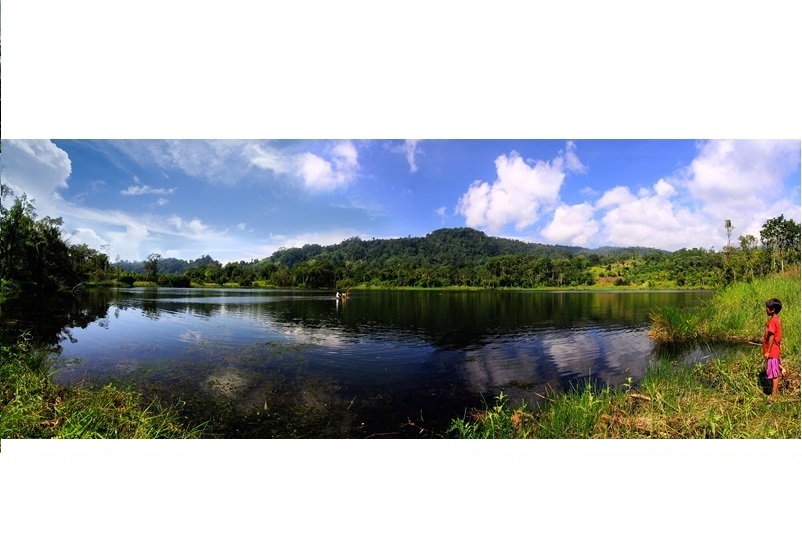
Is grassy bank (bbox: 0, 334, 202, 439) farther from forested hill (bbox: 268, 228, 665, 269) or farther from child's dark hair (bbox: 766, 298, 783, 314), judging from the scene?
forested hill (bbox: 268, 228, 665, 269)

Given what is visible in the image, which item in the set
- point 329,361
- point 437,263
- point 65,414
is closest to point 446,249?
point 437,263

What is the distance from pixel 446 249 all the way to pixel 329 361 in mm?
4940

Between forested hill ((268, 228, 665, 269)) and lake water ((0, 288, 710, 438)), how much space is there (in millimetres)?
2303

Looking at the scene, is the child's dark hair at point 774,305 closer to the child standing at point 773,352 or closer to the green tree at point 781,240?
the child standing at point 773,352

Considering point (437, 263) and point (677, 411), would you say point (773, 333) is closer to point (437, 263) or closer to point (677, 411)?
point (677, 411)

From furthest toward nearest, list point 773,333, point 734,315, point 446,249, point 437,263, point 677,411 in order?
point 437,263
point 446,249
point 734,315
point 773,333
point 677,411

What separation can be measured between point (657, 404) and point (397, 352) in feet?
16.5

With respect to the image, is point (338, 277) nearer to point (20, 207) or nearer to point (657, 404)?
point (20, 207)

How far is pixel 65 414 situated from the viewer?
10.8ft

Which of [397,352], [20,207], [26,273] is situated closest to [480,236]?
[397,352]

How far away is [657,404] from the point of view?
344cm

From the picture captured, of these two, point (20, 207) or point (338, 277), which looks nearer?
point (20, 207)

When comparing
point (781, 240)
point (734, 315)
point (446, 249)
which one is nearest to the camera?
point (781, 240)

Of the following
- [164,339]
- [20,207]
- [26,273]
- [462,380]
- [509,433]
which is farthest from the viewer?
[26,273]
